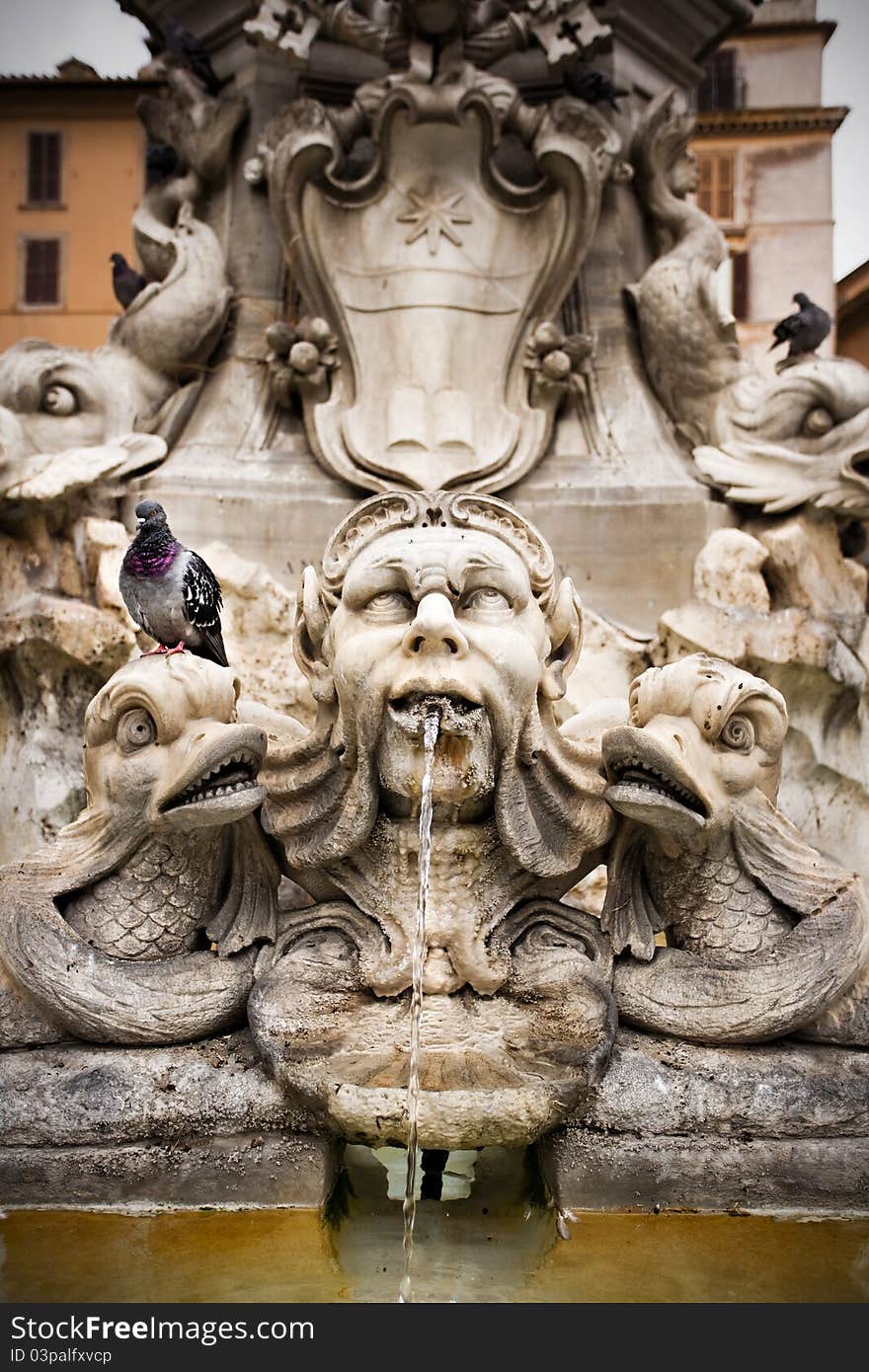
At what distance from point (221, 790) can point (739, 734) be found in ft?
3.72

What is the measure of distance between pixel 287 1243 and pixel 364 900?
0.78 metres

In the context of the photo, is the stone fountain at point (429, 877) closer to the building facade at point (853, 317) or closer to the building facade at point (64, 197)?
the building facade at point (853, 317)

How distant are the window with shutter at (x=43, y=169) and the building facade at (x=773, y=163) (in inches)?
275

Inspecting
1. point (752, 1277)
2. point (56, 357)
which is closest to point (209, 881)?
point (752, 1277)

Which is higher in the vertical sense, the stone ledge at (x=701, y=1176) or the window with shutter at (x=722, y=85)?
the window with shutter at (x=722, y=85)

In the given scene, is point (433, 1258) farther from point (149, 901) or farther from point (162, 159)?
point (162, 159)

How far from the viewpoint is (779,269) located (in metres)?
17.1

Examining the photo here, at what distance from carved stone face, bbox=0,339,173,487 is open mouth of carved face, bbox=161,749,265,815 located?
229cm

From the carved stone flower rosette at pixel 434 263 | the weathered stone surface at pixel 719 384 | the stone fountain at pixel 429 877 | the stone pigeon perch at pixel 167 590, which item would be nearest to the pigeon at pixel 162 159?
the carved stone flower rosette at pixel 434 263

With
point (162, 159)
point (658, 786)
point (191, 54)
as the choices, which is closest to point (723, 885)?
point (658, 786)

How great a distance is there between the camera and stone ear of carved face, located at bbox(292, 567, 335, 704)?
3.53 meters

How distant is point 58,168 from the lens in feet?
55.5

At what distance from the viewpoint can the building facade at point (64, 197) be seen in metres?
16.5

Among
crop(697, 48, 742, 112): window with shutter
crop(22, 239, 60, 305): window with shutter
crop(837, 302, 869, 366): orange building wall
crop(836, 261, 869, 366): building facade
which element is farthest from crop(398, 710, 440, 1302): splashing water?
crop(697, 48, 742, 112): window with shutter
